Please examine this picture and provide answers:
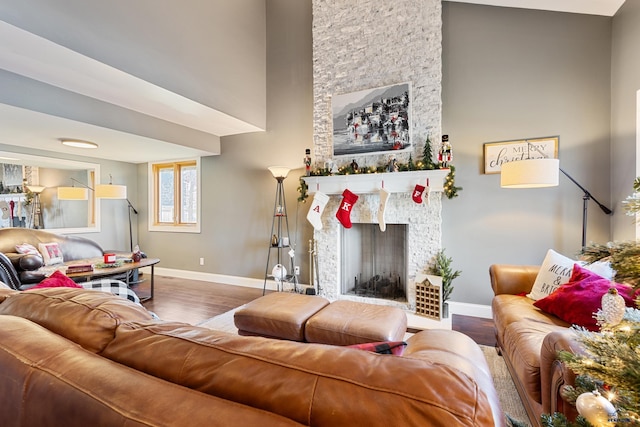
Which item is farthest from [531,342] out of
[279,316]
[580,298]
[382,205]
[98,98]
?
[98,98]

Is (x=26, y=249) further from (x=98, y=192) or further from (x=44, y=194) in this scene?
(x=44, y=194)

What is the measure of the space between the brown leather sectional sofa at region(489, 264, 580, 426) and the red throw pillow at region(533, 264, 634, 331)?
6 cm

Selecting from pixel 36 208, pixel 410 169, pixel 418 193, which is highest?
pixel 410 169

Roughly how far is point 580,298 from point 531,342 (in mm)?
499

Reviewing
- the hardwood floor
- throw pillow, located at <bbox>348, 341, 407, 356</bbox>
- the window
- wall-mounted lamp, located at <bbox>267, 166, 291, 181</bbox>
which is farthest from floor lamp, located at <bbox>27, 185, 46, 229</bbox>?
throw pillow, located at <bbox>348, 341, 407, 356</bbox>

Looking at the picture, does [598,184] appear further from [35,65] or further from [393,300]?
[35,65]

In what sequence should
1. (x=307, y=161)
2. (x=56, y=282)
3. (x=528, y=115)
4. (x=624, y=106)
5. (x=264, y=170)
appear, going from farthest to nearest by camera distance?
1. (x=264, y=170)
2. (x=307, y=161)
3. (x=528, y=115)
4. (x=624, y=106)
5. (x=56, y=282)

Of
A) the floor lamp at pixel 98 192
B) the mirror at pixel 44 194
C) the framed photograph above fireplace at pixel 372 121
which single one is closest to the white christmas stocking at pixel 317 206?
the framed photograph above fireplace at pixel 372 121

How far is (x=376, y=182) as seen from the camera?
3.59m

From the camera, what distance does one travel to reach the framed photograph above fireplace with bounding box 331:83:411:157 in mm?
3555

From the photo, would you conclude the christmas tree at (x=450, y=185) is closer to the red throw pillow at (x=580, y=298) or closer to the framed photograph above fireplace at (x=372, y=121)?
the framed photograph above fireplace at (x=372, y=121)

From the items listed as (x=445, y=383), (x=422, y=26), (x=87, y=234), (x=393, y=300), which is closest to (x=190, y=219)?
(x=87, y=234)

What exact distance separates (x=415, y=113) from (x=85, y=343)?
3.62 m

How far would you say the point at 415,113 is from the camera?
350 cm
